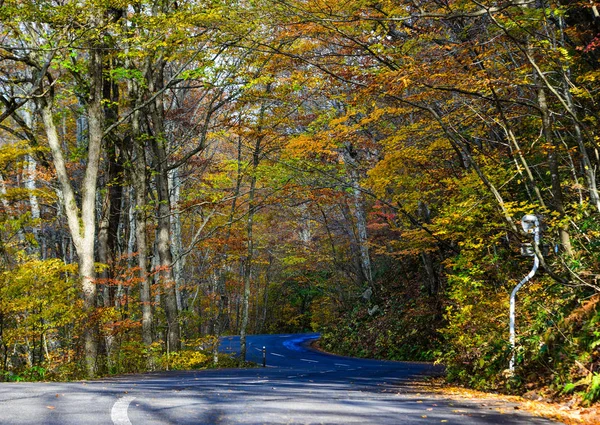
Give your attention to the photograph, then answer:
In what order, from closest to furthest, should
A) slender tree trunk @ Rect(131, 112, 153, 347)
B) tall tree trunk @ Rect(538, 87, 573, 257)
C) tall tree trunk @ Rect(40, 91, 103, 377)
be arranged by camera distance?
tall tree trunk @ Rect(538, 87, 573, 257) < tall tree trunk @ Rect(40, 91, 103, 377) < slender tree trunk @ Rect(131, 112, 153, 347)

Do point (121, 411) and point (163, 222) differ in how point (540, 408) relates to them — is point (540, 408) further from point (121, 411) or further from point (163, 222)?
point (163, 222)

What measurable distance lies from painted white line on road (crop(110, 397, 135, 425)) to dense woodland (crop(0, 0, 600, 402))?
5.50 meters

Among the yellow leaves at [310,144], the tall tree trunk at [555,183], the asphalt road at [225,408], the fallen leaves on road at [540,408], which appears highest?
the yellow leaves at [310,144]

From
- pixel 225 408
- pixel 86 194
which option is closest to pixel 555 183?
pixel 225 408

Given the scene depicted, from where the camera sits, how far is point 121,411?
613cm

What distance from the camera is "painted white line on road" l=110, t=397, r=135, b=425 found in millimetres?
5480

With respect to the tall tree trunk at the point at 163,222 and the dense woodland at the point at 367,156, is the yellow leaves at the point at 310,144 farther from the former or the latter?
the tall tree trunk at the point at 163,222

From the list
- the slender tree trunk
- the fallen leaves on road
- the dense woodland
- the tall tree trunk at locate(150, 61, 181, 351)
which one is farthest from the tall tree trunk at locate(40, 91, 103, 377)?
the fallen leaves on road

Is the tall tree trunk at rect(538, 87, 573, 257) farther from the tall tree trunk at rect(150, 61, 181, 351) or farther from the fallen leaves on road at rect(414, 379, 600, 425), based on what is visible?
the tall tree trunk at rect(150, 61, 181, 351)

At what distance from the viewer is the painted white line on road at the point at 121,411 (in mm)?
5480

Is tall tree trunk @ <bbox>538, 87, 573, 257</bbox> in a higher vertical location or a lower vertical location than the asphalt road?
higher

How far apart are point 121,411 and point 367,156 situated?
86.8 feet

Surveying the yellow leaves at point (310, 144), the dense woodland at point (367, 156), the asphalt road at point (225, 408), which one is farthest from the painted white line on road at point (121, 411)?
the yellow leaves at point (310, 144)

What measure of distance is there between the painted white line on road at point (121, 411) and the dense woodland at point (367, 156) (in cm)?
550
